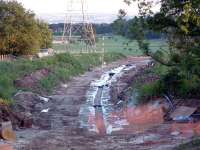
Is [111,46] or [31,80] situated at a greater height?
[31,80]

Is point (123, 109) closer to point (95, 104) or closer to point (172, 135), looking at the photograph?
point (95, 104)

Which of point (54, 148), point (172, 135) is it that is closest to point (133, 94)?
point (172, 135)

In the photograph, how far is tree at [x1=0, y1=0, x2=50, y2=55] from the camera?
5453cm

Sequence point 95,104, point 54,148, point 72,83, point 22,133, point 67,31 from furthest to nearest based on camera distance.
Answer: point 67,31 → point 72,83 → point 95,104 → point 22,133 → point 54,148

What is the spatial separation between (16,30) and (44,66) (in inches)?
364

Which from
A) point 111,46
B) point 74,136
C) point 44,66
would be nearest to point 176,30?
point 74,136

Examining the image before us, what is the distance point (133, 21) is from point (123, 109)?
44.0 ft

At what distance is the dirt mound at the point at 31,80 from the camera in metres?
35.2

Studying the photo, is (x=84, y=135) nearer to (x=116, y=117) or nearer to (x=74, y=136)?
(x=74, y=136)

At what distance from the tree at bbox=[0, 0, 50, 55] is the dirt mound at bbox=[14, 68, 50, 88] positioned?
1182 cm

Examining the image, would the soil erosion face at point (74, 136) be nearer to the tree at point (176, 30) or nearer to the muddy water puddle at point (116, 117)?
the muddy water puddle at point (116, 117)

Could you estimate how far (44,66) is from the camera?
46.9 metres

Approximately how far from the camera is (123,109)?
1075 inches

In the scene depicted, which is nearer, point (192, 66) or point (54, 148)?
point (192, 66)
